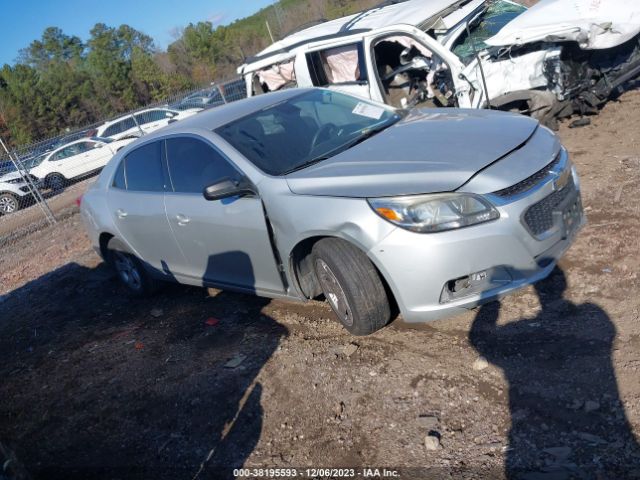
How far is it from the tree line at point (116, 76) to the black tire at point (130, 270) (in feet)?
118

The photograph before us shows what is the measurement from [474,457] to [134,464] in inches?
78.5

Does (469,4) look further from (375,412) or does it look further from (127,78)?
(127,78)

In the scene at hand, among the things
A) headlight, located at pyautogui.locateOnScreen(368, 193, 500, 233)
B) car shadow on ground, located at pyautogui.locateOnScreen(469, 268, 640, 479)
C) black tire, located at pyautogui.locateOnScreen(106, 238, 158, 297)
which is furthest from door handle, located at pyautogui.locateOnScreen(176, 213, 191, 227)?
car shadow on ground, located at pyautogui.locateOnScreen(469, 268, 640, 479)

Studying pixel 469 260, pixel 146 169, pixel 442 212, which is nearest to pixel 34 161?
pixel 146 169

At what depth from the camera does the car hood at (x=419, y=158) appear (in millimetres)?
3170

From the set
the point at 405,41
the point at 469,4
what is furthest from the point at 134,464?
the point at 469,4

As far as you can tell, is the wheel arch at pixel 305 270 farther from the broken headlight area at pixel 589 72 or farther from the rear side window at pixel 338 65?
the rear side window at pixel 338 65

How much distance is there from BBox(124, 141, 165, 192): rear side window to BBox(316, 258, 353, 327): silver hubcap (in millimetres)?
1793

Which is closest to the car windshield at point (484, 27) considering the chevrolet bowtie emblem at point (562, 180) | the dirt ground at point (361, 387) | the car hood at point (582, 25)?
the car hood at point (582, 25)

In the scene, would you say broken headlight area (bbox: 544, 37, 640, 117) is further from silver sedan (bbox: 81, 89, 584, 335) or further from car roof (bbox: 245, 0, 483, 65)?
silver sedan (bbox: 81, 89, 584, 335)

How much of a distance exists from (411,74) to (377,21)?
892 mm

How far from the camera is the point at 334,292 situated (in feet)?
12.0

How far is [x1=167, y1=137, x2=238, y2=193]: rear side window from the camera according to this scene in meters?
4.06

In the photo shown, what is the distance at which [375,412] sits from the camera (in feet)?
9.99
